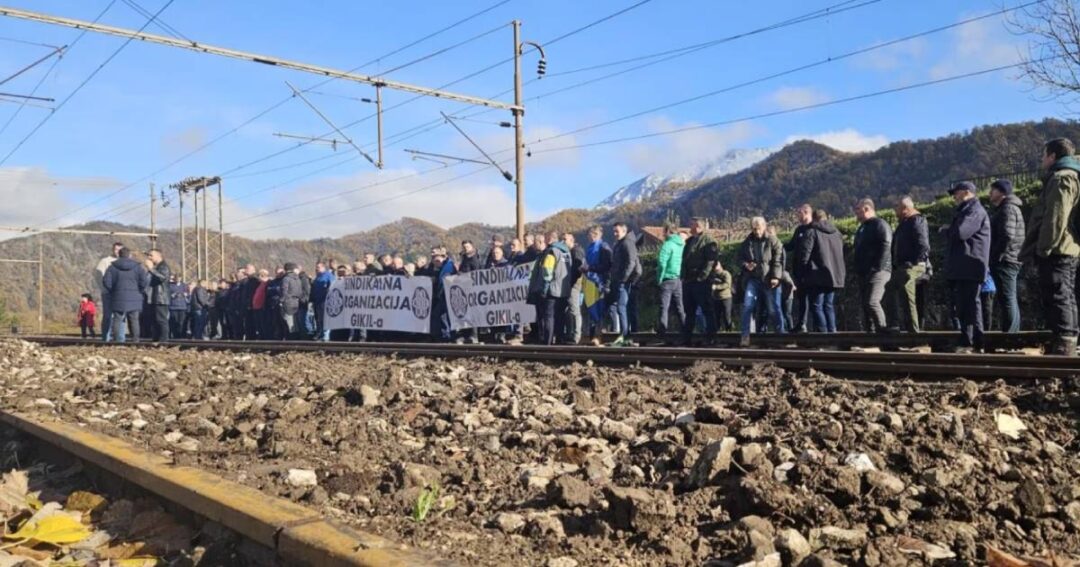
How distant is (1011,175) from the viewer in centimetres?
1906

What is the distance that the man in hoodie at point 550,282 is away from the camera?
12789 mm

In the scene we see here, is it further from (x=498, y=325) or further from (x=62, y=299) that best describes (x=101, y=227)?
(x=498, y=325)

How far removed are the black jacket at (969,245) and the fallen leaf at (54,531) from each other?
296 inches

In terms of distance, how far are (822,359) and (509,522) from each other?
496cm

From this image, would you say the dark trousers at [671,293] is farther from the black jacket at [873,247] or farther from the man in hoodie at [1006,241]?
the man in hoodie at [1006,241]

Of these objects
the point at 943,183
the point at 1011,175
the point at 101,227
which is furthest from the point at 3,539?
the point at 101,227

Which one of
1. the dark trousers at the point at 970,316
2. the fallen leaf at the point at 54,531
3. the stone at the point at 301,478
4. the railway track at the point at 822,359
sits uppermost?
the dark trousers at the point at 970,316

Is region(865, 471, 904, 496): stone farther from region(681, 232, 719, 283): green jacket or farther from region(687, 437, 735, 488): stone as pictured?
region(681, 232, 719, 283): green jacket

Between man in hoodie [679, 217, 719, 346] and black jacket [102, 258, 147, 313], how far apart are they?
36.6 feet

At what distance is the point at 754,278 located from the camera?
11.8 meters

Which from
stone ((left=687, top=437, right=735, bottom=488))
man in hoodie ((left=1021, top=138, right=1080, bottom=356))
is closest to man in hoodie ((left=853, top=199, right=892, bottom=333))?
man in hoodie ((left=1021, top=138, right=1080, bottom=356))

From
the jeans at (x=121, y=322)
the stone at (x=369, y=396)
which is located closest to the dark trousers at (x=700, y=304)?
the stone at (x=369, y=396)

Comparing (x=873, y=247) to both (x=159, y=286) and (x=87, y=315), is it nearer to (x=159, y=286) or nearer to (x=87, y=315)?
(x=159, y=286)

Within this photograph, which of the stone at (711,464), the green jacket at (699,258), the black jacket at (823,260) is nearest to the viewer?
the stone at (711,464)
